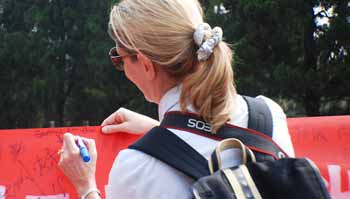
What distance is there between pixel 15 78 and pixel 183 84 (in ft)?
56.3

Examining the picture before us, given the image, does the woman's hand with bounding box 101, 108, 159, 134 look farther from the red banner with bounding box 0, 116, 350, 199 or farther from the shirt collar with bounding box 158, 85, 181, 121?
the shirt collar with bounding box 158, 85, 181, 121

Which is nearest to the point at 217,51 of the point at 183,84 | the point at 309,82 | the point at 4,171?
the point at 183,84

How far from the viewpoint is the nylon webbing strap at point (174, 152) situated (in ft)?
3.74

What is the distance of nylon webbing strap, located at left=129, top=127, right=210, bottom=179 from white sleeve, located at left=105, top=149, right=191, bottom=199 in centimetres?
2

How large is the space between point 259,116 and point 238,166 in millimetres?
198

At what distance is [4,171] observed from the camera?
211cm

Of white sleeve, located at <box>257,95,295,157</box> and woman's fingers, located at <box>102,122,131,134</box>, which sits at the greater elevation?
white sleeve, located at <box>257,95,295,157</box>

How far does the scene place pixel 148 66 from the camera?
127 centimetres

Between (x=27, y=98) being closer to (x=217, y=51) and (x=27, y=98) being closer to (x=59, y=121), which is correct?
(x=59, y=121)

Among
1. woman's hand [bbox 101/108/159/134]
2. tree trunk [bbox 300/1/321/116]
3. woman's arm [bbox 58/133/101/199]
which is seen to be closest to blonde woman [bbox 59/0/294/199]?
woman's arm [bbox 58/133/101/199]

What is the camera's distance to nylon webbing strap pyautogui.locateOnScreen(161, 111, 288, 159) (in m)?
1.20

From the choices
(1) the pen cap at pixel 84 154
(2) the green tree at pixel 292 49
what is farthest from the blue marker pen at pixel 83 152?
(2) the green tree at pixel 292 49
